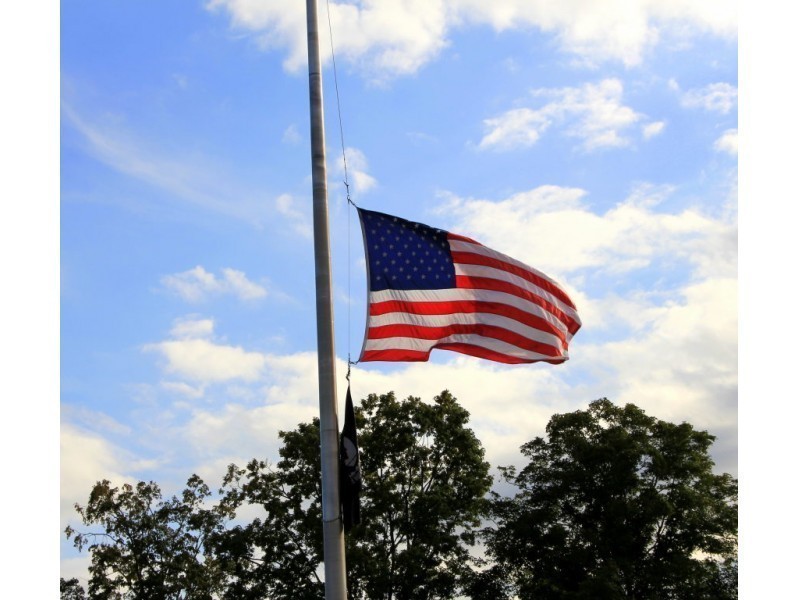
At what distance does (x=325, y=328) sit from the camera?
502 inches

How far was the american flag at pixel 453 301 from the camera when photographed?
14.5 m

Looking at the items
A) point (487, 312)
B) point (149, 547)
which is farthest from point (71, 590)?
point (487, 312)

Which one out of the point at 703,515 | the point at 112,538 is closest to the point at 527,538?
the point at 703,515

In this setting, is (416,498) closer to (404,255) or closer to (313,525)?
(313,525)

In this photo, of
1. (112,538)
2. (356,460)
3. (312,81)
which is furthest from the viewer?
(112,538)

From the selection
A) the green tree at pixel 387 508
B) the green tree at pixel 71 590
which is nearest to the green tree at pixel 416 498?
the green tree at pixel 387 508

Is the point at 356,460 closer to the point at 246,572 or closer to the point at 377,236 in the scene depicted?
the point at 377,236

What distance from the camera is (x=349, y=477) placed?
41.0 feet

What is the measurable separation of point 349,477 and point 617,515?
29776 millimetres

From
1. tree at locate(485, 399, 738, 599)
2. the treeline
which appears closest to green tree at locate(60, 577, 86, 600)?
the treeline

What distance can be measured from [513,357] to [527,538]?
27.7 metres

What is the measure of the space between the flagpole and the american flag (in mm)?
1329

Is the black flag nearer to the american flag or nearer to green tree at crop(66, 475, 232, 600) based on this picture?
the american flag

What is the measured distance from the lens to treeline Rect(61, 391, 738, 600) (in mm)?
37812
